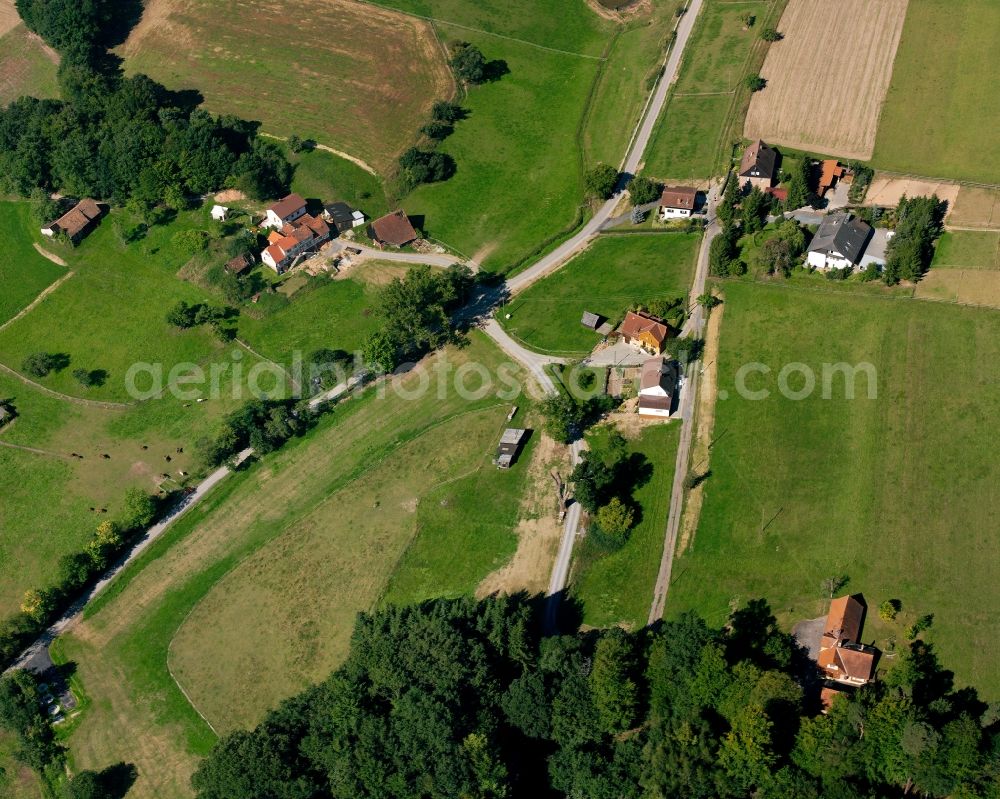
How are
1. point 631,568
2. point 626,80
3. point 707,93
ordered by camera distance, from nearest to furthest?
point 631,568 → point 707,93 → point 626,80

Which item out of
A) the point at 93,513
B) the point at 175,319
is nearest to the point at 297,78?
the point at 175,319

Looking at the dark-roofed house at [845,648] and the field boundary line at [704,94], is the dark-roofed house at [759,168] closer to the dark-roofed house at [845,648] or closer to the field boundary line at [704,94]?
the field boundary line at [704,94]

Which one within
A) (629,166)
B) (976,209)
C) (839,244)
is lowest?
(629,166)

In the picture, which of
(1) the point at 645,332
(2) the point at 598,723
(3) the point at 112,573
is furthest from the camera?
(1) the point at 645,332

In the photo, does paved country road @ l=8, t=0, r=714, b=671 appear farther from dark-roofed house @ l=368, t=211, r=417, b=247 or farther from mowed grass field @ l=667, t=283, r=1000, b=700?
mowed grass field @ l=667, t=283, r=1000, b=700

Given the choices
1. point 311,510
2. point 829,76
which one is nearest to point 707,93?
point 829,76

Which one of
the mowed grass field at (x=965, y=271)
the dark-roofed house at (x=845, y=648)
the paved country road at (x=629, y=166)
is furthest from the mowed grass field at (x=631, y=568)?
the mowed grass field at (x=965, y=271)

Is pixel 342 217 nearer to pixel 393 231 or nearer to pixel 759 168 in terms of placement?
pixel 393 231
